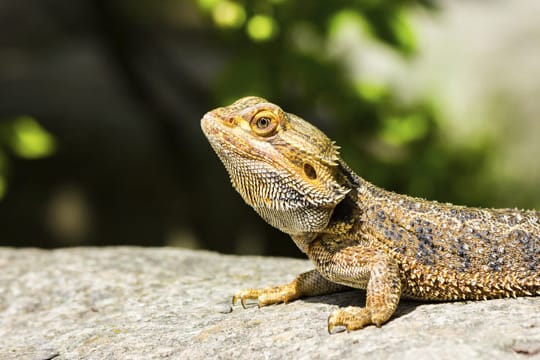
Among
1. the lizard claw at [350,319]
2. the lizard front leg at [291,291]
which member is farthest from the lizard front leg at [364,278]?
the lizard front leg at [291,291]

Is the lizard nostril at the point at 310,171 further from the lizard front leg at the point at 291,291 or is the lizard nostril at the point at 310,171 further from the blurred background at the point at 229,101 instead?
the blurred background at the point at 229,101

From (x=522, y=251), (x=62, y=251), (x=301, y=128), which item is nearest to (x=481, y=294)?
(x=522, y=251)

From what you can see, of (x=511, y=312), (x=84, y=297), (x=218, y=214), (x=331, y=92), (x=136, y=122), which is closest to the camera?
(x=511, y=312)

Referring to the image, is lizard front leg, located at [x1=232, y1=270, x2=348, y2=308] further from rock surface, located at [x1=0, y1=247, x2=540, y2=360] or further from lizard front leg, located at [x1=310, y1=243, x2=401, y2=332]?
lizard front leg, located at [x1=310, y1=243, x2=401, y2=332]

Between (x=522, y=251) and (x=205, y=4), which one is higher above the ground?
(x=205, y=4)

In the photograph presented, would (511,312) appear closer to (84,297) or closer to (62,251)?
(84,297)

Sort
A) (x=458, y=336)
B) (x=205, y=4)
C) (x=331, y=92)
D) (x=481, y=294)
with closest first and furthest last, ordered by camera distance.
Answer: (x=458, y=336), (x=481, y=294), (x=205, y=4), (x=331, y=92)

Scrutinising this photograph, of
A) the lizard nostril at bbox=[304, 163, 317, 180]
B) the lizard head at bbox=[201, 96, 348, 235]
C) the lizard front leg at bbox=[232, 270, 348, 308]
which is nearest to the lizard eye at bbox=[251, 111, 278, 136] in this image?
the lizard head at bbox=[201, 96, 348, 235]
